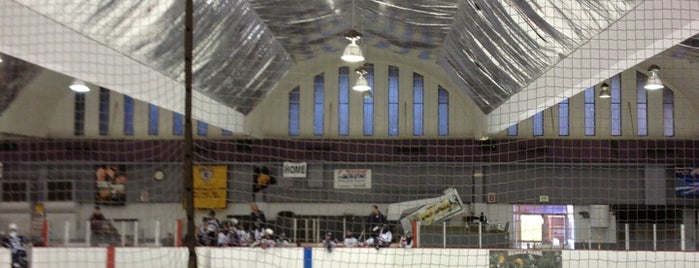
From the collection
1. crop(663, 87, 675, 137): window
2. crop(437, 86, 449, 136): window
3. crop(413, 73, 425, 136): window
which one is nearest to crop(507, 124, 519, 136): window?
crop(437, 86, 449, 136): window

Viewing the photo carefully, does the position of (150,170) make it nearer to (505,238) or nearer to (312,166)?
(312,166)

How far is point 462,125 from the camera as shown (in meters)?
20.5

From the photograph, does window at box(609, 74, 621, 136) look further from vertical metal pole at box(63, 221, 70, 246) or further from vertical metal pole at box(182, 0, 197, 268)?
vertical metal pole at box(182, 0, 197, 268)

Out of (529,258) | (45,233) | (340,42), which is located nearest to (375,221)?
(340,42)

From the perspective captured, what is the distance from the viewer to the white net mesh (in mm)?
12695

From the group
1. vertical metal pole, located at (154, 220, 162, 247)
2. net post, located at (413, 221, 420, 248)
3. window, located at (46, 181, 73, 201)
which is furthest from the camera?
window, located at (46, 181, 73, 201)

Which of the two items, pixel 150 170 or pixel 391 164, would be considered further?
pixel 391 164

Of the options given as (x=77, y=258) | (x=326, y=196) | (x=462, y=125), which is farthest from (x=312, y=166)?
(x=77, y=258)

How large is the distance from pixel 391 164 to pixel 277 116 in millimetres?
3449

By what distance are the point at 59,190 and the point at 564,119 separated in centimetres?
1342

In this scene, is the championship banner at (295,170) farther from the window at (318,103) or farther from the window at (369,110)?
the window at (369,110)

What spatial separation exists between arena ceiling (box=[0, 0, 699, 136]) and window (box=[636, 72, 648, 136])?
130 cm

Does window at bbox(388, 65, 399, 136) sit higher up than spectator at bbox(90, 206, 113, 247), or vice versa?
window at bbox(388, 65, 399, 136)

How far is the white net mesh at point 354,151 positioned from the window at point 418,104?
40 mm
